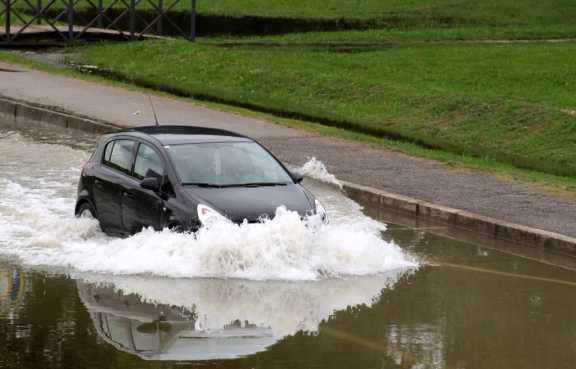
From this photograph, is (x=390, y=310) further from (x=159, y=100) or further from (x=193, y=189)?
(x=159, y=100)

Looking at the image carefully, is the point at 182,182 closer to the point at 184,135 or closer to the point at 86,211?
the point at 184,135

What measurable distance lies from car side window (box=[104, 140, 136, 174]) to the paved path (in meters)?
4.49

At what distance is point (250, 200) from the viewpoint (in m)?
14.0

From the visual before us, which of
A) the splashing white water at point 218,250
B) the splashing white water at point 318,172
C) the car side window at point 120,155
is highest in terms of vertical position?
the car side window at point 120,155

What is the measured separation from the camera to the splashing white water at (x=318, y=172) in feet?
64.4

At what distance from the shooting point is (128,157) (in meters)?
15.3

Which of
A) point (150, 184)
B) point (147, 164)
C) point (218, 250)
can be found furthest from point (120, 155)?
point (218, 250)

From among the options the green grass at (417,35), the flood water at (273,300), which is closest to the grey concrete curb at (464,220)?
the flood water at (273,300)

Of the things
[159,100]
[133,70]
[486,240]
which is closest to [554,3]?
[133,70]

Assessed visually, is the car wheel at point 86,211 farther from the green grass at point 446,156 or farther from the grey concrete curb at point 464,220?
the green grass at point 446,156

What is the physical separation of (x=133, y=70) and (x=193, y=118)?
958cm

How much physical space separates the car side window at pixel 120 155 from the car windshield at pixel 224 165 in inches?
23.7

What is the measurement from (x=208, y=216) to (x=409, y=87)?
17.1m

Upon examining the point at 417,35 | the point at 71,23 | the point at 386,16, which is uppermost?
the point at 386,16
